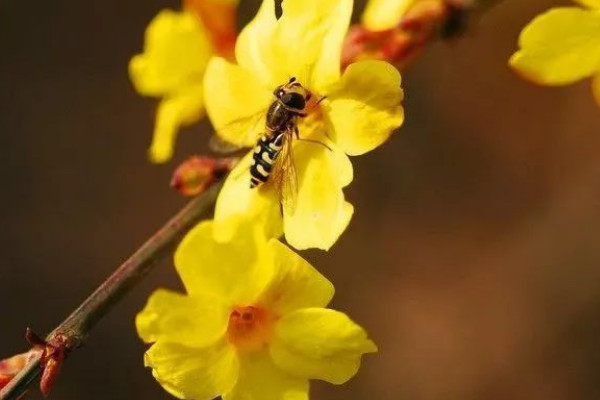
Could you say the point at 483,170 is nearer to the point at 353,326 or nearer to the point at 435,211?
the point at 435,211

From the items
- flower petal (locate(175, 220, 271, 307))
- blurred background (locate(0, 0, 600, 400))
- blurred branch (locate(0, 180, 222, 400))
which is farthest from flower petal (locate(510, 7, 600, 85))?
blurred background (locate(0, 0, 600, 400))

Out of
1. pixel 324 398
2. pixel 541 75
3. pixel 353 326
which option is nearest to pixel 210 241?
pixel 353 326

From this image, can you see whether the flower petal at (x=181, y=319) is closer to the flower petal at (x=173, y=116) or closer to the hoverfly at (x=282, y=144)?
the hoverfly at (x=282, y=144)

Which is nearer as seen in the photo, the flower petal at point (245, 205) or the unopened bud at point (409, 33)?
the flower petal at point (245, 205)

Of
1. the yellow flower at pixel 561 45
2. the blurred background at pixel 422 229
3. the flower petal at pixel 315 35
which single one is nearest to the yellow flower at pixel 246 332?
the flower petal at pixel 315 35

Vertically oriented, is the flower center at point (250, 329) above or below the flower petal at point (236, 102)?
below

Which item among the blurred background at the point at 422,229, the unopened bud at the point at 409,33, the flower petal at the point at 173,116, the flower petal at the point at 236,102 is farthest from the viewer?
the blurred background at the point at 422,229

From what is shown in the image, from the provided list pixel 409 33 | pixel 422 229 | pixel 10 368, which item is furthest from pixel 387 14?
pixel 422 229
